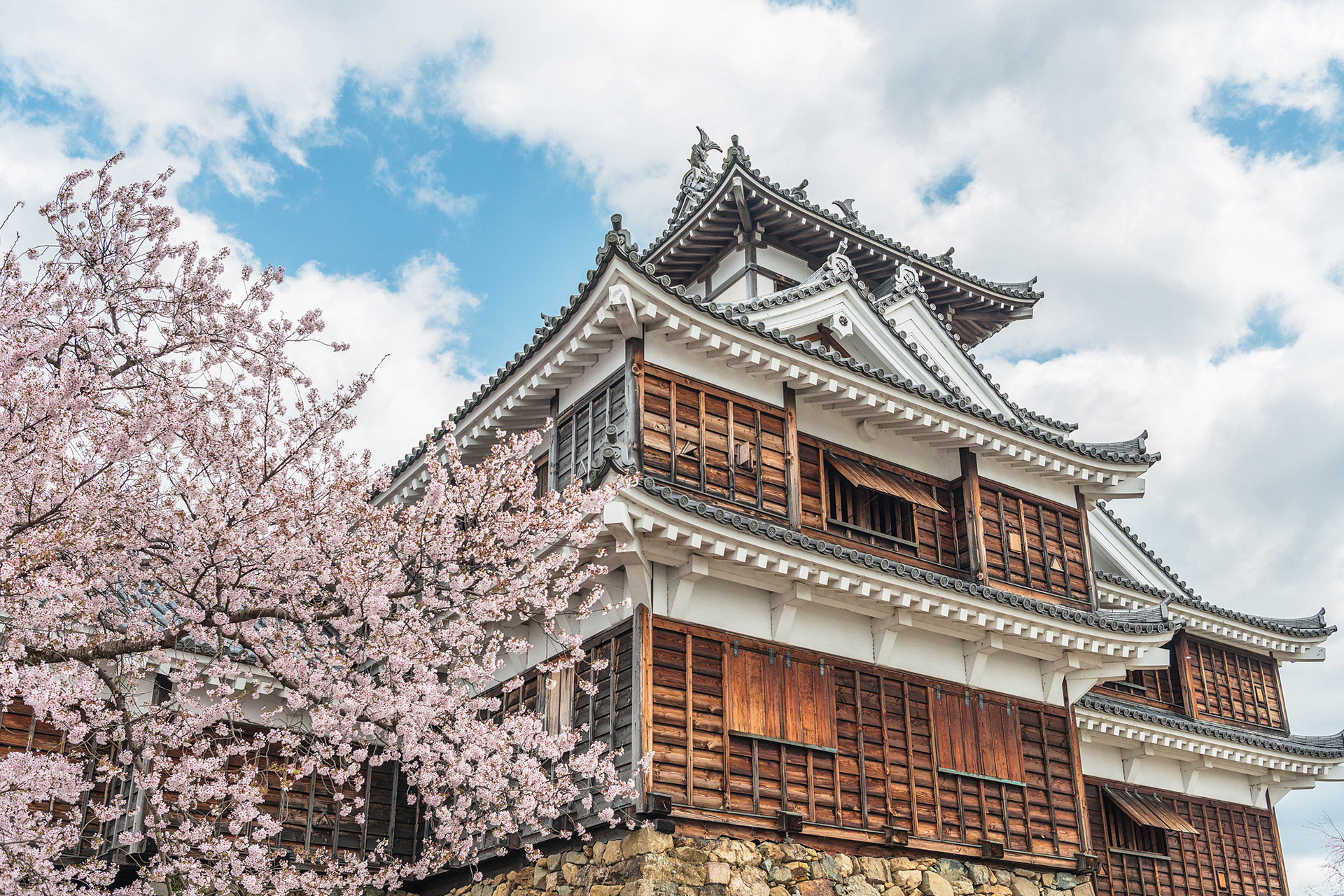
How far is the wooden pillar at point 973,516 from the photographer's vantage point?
1650 cm

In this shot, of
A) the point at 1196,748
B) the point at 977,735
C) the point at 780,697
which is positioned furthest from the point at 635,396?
the point at 1196,748

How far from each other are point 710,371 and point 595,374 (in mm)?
1596

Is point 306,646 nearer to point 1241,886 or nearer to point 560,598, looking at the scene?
point 560,598

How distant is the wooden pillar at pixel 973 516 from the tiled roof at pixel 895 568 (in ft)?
1.06

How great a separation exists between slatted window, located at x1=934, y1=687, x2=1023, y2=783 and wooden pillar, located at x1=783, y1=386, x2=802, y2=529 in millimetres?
3182

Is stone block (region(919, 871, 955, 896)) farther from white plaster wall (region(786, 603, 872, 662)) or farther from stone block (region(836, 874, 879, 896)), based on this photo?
white plaster wall (region(786, 603, 872, 662))

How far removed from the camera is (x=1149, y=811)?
19.4 m

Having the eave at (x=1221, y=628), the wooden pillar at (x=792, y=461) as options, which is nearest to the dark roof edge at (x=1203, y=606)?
the eave at (x=1221, y=628)

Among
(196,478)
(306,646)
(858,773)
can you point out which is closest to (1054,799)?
(858,773)

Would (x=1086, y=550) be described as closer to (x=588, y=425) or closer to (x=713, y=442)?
(x=713, y=442)

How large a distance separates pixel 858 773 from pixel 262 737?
23.6 ft

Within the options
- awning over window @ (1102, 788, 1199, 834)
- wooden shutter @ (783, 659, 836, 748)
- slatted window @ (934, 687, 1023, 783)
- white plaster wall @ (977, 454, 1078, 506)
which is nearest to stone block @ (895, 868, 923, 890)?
slatted window @ (934, 687, 1023, 783)

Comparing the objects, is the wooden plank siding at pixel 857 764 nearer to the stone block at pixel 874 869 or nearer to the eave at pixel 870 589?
the stone block at pixel 874 869

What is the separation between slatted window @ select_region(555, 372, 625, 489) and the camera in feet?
47.8
